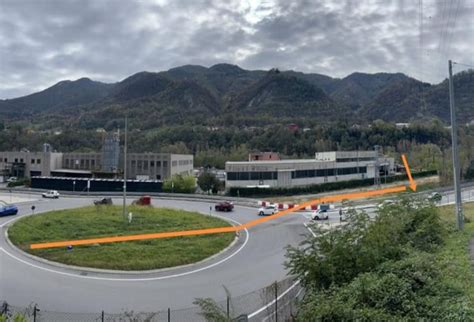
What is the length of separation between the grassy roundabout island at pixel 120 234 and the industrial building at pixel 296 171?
21.8m

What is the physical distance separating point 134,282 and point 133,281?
156 mm

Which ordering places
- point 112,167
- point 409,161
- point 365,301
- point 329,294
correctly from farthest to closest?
point 409,161, point 112,167, point 329,294, point 365,301

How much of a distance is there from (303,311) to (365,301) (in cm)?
127

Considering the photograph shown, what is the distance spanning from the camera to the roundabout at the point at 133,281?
42.7 ft

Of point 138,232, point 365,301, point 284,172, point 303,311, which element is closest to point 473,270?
point 365,301

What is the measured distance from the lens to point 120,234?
22281 millimetres

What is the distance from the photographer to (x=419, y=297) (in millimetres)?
7258

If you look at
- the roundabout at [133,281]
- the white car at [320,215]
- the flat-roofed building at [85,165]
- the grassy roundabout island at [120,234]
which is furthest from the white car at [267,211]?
→ the flat-roofed building at [85,165]

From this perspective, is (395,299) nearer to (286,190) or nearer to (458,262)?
(458,262)

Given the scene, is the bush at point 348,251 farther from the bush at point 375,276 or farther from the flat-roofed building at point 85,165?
the flat-roofed building at point 85,165

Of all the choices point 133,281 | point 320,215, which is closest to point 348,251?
point 133,281

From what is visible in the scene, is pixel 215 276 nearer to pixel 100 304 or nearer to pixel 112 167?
pixel 100 304

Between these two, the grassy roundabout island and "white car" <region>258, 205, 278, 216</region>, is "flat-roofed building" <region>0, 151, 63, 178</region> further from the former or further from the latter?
"white car" <region>258, 205, 278, 216</region>

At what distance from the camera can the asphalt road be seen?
42.7 feet
